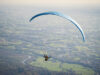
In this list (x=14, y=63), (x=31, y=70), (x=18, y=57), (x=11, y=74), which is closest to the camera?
(x=11, y=74)

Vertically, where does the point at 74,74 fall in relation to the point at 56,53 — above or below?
below

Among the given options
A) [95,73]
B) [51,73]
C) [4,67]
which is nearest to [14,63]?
[4,67]

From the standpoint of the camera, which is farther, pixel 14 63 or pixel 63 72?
pixel 14 63

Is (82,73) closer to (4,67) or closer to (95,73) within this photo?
(95,73)

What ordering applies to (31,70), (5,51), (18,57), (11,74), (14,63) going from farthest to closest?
(5,51) → (18,57) → (14,63) → (31,70) → (11,74)

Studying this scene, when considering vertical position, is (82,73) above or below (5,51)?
below

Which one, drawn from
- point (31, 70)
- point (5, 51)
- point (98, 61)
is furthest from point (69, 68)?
point (5, 51)

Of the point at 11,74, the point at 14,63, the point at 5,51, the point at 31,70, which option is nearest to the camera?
the point at 11,74

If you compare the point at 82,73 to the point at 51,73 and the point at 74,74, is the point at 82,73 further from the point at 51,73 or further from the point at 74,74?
the point at 51,73

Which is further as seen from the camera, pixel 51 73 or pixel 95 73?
pixel 95 73
